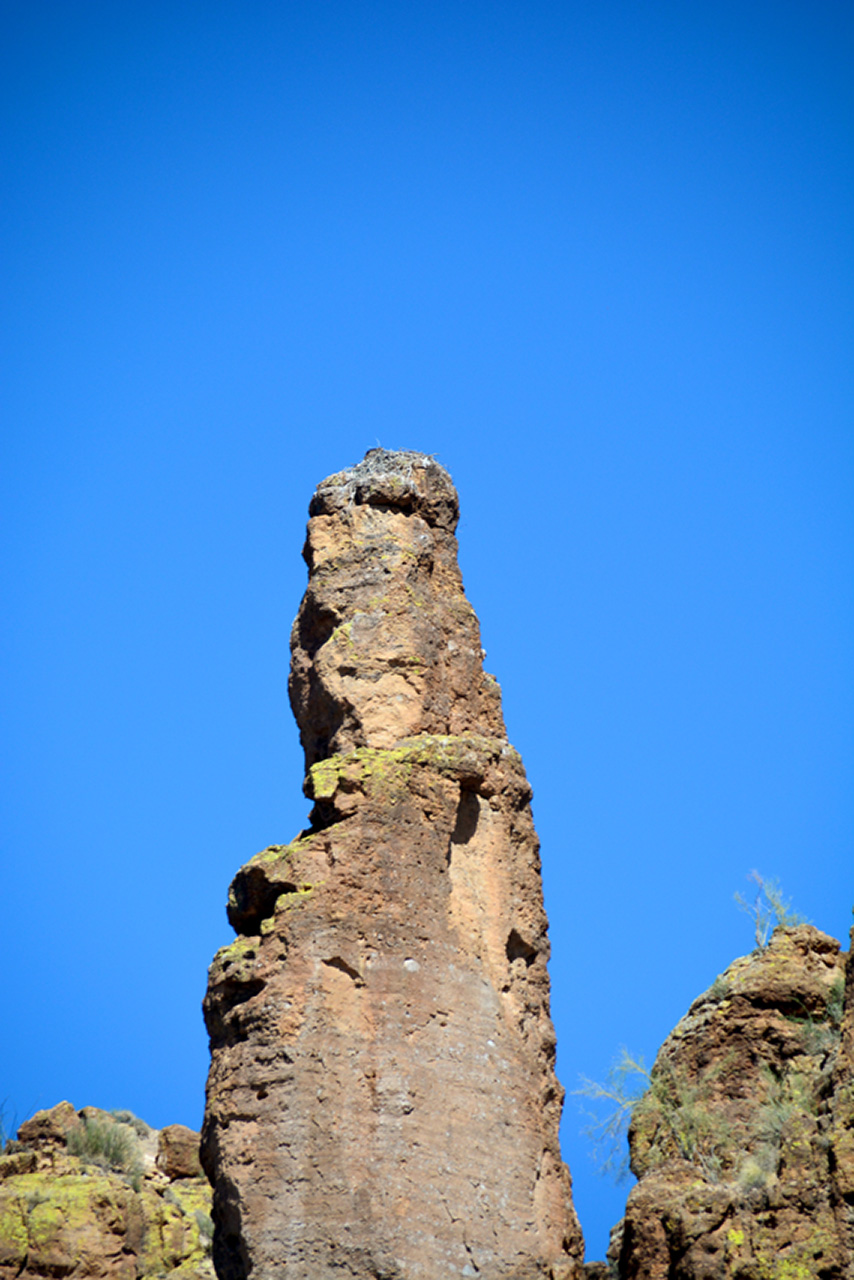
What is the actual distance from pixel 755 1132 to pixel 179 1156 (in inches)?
375

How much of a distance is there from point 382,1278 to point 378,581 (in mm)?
6301

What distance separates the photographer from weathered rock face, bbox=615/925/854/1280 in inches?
441

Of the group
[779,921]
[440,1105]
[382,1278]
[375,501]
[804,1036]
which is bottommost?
[382,1278]

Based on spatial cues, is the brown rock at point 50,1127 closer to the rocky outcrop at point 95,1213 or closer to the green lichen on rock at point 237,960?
the rocky outcrop at point 95,1213

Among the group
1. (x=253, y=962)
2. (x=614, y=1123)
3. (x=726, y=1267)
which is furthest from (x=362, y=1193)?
(x=614, y=1123)

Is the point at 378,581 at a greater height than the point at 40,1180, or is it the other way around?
the point at 378,581

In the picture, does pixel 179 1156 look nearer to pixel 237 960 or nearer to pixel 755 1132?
pixel 237 960

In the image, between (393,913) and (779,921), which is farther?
(779,921)

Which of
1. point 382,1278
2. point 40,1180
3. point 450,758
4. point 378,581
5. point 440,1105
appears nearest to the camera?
point 382,1278

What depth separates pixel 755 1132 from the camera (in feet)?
41.0

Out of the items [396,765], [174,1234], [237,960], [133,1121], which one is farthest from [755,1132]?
[133,1121]

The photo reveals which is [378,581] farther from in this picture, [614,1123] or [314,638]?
[614,1123]

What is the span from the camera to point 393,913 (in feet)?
38.2

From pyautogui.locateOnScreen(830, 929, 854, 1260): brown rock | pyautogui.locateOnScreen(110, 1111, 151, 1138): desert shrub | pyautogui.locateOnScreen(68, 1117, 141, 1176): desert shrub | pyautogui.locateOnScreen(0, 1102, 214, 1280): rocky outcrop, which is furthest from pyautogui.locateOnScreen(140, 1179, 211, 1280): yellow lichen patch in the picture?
pyautogui.locateOnScreen(830, 929, 854, 1260): brown rock
